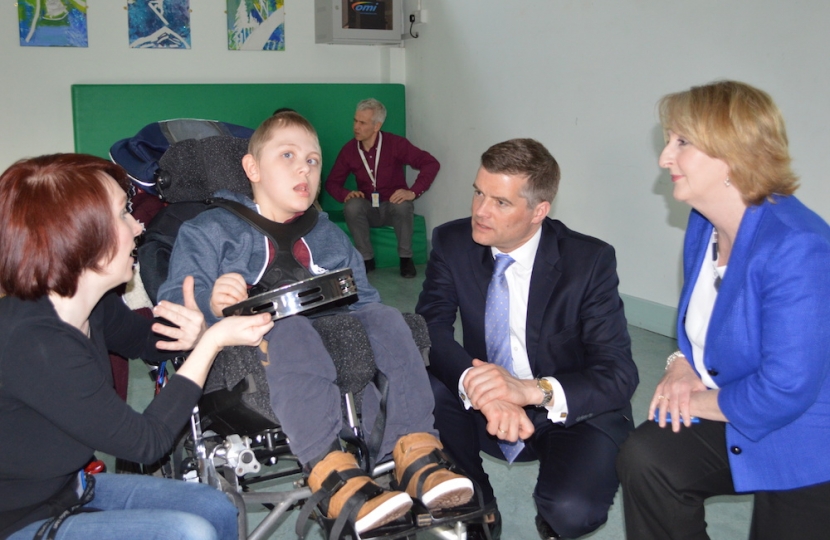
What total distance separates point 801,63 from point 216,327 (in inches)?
132

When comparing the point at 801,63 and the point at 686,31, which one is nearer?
the point at 801,63

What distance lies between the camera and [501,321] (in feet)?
7.45

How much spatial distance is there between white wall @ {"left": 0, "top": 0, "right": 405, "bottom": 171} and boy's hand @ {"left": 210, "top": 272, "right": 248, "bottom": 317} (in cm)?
534

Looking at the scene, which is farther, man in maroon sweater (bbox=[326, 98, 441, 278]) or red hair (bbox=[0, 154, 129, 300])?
man in maroon sweater (bbox=[326, 98, 441, 278])

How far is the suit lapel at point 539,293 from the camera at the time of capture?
2.21m

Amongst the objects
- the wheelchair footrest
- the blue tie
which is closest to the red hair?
the wheelchair footrest

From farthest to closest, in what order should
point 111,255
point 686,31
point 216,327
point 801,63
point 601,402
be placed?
point 686,31, point 801,63, point 601,402, point 216,327, point 111,255

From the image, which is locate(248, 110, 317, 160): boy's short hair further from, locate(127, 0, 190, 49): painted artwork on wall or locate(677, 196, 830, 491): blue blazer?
locate(127, 0, 190, 49): painted artwork on wall

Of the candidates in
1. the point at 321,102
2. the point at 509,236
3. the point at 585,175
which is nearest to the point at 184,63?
the point at 321,102

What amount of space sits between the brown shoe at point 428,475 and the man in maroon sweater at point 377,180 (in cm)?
451

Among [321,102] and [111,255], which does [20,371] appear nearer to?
[111,255]

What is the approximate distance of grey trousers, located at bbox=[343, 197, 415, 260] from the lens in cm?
644

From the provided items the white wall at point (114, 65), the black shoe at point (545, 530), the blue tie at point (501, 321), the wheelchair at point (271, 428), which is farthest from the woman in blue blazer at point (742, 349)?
the white wall at point (114, 65)

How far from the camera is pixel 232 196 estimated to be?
225 cm
